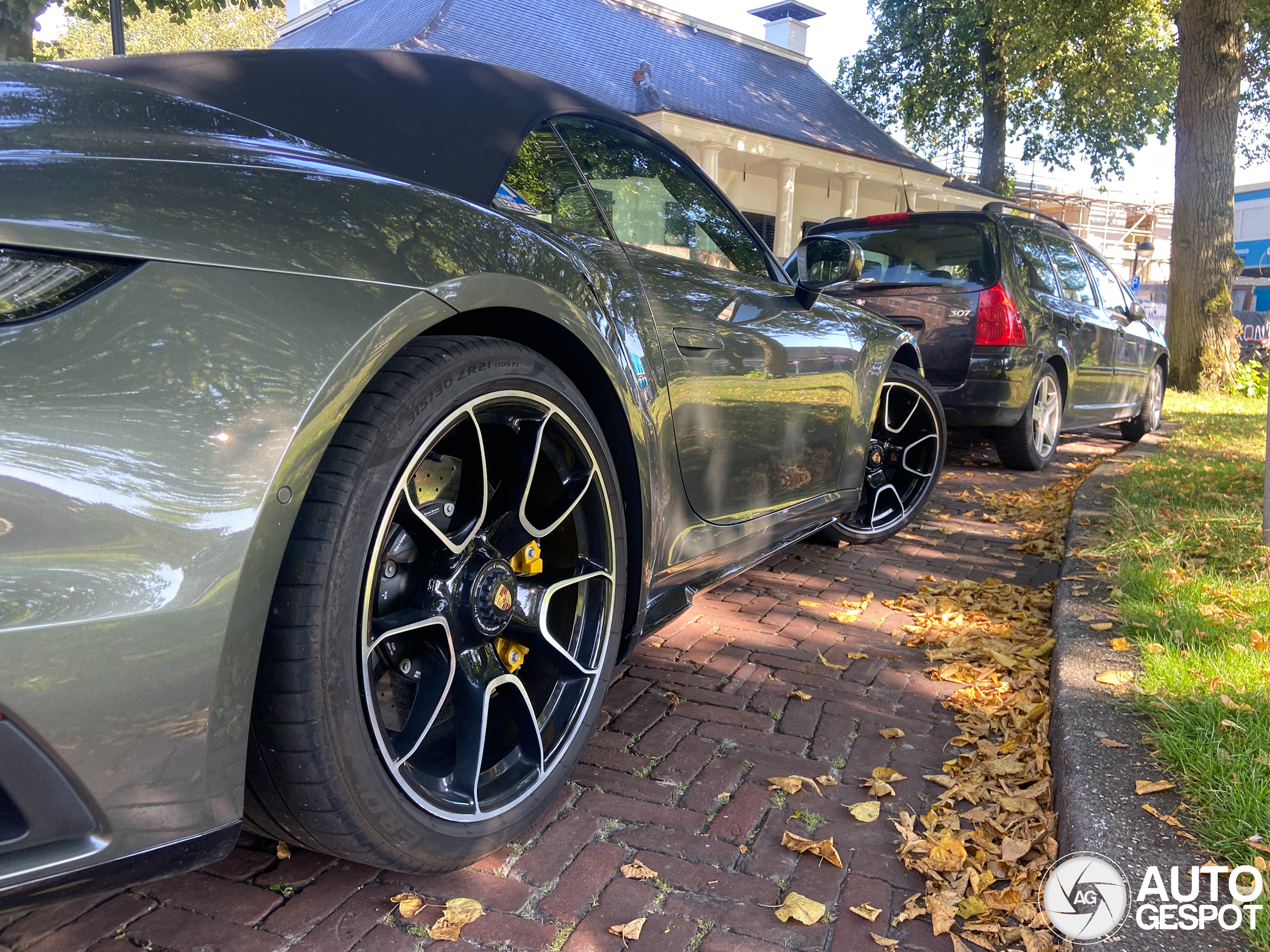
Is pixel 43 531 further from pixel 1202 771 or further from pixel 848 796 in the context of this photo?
pixel 1202 771

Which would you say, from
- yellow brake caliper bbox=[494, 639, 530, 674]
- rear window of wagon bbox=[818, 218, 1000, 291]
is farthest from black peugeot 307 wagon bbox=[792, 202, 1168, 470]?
yellow brake caliper bbox=[494, 639, 530, 674]

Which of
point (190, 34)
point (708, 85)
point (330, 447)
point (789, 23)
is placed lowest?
point (330, 447)

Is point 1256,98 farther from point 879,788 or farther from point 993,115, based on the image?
point 879,788

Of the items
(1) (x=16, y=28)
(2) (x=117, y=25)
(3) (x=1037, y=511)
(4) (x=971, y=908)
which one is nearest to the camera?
(4) (x=971, y=908)

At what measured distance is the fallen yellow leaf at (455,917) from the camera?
1690 mm

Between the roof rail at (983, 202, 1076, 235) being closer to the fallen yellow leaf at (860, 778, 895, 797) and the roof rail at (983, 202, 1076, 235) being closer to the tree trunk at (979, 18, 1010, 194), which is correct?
the fallen yellow leaf at (860, 778, 895, 797)

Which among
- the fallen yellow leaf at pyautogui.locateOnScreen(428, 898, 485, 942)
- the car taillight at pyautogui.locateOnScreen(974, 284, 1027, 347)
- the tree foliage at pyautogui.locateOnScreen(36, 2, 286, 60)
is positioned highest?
the tree foliage at pyautogui.locateOnScreen(36, 2, 286, 60)

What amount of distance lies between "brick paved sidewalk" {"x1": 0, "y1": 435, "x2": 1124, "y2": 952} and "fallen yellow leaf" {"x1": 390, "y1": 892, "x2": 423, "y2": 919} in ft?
0.07

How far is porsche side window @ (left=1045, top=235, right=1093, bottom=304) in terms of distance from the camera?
273 inches

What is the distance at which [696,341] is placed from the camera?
2.51 m

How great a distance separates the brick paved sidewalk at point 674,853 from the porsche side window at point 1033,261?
3.99m

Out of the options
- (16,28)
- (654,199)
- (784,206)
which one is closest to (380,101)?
(654,199)

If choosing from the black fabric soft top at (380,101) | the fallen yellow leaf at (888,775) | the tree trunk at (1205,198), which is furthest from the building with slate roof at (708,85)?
the fallen yellow leaf at (888,775)

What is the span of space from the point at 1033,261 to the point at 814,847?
5570 millimetres
